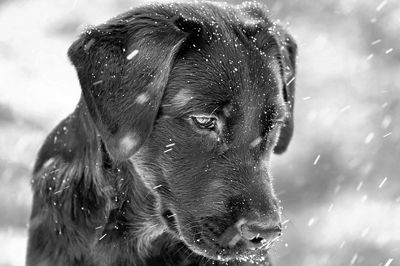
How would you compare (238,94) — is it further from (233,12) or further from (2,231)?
(2,231)

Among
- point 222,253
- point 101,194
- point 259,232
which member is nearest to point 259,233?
point 259,232

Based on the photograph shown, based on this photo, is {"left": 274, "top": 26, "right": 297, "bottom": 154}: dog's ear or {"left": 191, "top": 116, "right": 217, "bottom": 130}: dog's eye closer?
{"left": 191, "top": 116, "right": 217, "bottom": 130}: dog's eye

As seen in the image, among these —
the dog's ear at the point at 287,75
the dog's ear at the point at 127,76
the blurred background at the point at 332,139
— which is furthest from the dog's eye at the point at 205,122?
the blurred background at the point at 332,139

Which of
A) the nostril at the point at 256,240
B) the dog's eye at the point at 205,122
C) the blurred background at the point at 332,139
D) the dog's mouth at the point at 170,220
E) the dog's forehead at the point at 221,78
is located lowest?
the blurred background at the point at 332,139

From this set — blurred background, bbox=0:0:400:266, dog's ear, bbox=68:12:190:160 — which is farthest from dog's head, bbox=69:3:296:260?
blurred background, bbox=0:0:400:266

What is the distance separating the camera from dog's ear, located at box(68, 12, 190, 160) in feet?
12.7

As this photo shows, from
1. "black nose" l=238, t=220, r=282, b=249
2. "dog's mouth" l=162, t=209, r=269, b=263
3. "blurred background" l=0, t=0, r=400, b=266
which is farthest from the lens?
"blurred background" l=0, t=0, r=400, b=266

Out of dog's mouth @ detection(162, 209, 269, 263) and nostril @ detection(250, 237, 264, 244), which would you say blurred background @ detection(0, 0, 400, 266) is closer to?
dog's mouth @ detection(162, 209, 269, 263)

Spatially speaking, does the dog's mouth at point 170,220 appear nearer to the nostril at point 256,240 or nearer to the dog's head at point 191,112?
the dog's head at point 191,112

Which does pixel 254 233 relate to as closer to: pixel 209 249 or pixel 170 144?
pixel 209 249

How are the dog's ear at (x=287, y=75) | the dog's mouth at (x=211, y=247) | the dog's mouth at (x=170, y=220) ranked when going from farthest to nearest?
the dog's ear at (x=287, y=75)
the dog's mouth at (x=170, y=220)
the dog's mouth at (x=211, y=247)

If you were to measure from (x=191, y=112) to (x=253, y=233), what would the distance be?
65 cm

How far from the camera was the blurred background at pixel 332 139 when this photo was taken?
862cm

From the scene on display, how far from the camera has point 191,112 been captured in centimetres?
390
